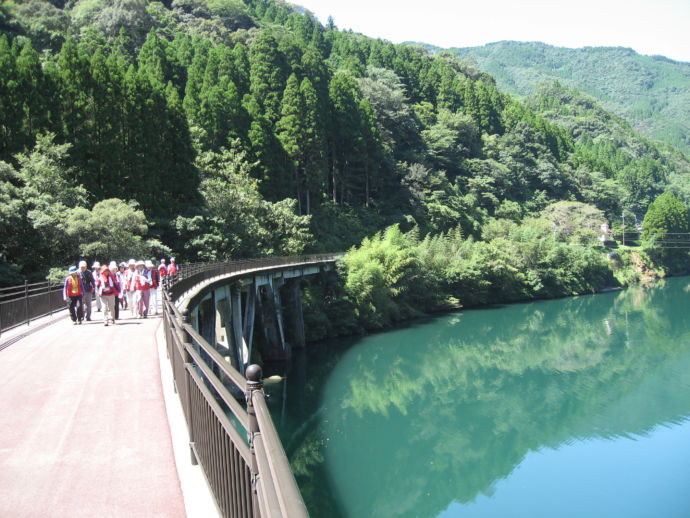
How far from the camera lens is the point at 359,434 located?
20906 mm

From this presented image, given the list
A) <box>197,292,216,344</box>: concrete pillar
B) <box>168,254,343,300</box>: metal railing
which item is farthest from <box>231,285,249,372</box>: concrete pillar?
<box>197,292,216,344</box>: concrete pillar

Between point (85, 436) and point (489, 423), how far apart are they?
18.8m

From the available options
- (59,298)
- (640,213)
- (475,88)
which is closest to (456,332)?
(59,298)

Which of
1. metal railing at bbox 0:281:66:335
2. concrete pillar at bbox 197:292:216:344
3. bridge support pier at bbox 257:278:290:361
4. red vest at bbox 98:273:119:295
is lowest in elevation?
bridge support pier at bbox 257:278:290:361

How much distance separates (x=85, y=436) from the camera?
660 centimetres

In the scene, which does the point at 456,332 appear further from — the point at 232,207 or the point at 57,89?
the point at 57,89

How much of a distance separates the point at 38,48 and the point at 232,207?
93.4ft

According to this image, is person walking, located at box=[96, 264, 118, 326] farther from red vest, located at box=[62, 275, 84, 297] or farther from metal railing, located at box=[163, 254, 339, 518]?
metal railing, located at box=[163, 254, 339, 518]

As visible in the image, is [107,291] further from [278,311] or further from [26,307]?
[278,311]

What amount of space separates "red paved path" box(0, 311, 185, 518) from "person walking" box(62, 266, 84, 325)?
3321 mm

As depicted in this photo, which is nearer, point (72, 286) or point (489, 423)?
point (72, 286)

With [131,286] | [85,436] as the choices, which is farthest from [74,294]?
[85,436]

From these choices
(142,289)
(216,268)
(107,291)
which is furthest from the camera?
(216,268)

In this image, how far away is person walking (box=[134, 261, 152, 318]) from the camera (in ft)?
54.2
